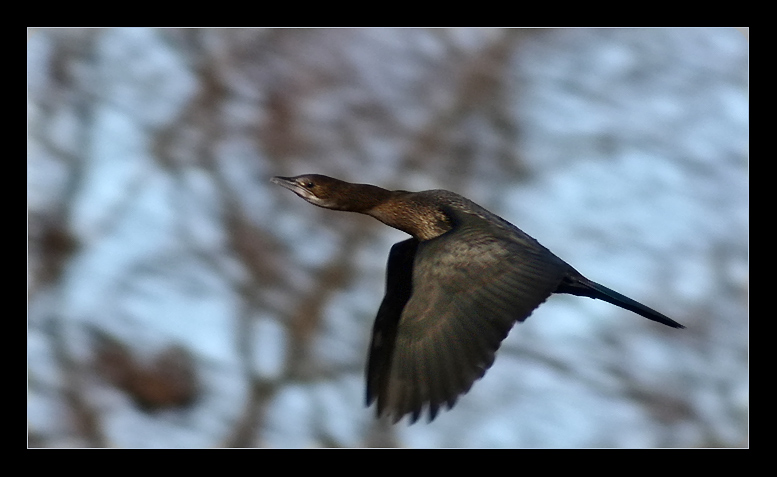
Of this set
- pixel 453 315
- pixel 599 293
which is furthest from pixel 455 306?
pixel 599 293

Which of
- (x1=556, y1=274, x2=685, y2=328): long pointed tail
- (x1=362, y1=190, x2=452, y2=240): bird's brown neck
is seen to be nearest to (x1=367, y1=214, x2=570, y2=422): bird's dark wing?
(x1=556, y1=274, x2=685, y2=328): long pointed tail

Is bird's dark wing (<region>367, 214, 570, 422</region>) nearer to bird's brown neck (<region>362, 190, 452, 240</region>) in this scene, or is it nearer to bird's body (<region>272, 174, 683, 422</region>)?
bird's body (<region>272, 174, 683, 422</region>)

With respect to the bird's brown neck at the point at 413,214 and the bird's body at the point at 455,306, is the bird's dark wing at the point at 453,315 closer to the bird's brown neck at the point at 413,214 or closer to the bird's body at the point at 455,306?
the bird's body at the point at 455,306

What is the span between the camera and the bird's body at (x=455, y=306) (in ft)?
16.5

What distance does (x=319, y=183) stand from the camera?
251 inches

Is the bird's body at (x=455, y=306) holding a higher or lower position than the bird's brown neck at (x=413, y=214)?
lower

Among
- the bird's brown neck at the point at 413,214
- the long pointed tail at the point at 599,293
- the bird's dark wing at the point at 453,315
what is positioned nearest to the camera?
the bird's dark wing at the point at 453,315

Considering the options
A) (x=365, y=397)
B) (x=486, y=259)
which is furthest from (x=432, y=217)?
(x=365, y=397)

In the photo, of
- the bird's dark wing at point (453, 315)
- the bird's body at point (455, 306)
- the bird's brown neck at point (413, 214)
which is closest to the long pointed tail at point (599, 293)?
the bird's body at point (455, 306)

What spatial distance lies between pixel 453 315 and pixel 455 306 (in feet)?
0.15

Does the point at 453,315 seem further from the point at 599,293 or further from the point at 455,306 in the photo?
the point at 599,293

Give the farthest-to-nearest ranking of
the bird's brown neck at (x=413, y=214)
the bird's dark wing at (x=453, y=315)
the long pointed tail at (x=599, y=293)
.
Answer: the bird's brown neck at (x=413, y=214), the long pointed tail at (x=599, y=293), the bird's dark wing at (x=453, y=315)

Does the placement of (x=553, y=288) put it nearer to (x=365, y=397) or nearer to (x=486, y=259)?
(x=486, y=259)

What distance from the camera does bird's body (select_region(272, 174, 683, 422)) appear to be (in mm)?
5035
